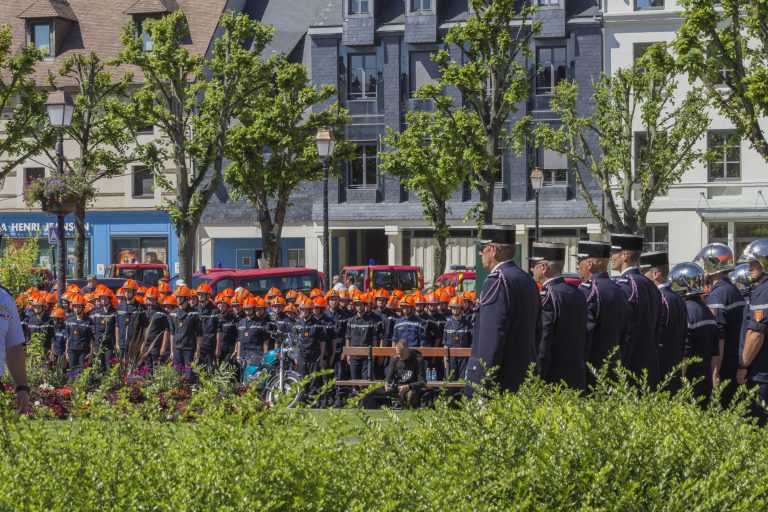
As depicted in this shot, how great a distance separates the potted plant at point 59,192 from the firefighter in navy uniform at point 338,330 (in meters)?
4.84

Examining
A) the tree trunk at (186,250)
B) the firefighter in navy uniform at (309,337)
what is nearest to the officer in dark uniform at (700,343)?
the firefighter in navy uniform at (309,337)

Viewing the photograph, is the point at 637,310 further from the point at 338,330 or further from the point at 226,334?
the point at 226,334

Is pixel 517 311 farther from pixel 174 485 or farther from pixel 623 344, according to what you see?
pixel 174 485

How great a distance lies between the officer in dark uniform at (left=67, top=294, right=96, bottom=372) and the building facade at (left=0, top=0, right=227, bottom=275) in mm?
26184

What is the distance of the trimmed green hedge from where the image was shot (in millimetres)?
4754

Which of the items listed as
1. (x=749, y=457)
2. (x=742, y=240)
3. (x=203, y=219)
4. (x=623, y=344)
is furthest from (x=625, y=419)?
(x=203, y=219)

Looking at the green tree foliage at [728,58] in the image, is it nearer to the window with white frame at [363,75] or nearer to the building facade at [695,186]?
the building facade at [695,186]

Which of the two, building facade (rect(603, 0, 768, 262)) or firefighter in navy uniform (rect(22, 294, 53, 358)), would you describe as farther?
building facade (rect(603, 0, 768, 262))

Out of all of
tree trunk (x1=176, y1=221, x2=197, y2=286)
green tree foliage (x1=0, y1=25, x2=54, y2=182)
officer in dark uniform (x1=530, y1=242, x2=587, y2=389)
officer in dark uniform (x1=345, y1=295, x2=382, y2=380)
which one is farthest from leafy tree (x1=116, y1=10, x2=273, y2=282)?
officer in dark uniform (x1=530, y1=242, x2=587, y2=389)

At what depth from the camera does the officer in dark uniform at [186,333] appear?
21.7 m

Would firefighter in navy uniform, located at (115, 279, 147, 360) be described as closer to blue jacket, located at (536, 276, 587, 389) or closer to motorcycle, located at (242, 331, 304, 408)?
motorcycle, located at (242, 331, 304, 408)

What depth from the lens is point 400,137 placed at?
39.0 meters

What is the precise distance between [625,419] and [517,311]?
256 centimetres

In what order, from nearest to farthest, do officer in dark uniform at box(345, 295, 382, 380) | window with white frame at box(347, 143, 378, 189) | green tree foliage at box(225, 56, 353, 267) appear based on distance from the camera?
1. officer in dark uniform at box(345, 295, 382, 380)
2. green tree foliage at box(225, 56, 353, 267)
3. window with white frame at box(347, 143, 378, 189)
